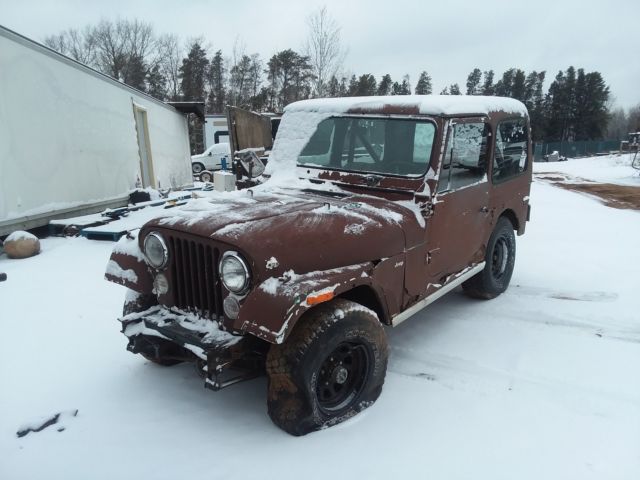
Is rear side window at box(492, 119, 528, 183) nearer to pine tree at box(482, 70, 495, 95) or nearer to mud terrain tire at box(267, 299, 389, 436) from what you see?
mud terrain tire at box(267, 299, 389, 436)

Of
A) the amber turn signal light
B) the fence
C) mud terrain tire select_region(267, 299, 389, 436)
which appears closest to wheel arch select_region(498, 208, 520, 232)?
mud terrain tire select_region(267, 299, 389, 436)

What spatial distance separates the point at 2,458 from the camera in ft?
8.33

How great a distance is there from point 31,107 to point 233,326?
7081 mm

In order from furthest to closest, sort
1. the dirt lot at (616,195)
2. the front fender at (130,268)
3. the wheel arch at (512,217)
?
the dirt lot at (616,195) → the wheel arch at (512,217) → the front fender at (130,268)

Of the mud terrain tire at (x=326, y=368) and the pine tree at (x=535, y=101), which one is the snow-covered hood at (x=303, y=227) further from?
the pine tree at (x=535, y=101)

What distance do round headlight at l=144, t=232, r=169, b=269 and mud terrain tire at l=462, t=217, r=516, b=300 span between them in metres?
3.26

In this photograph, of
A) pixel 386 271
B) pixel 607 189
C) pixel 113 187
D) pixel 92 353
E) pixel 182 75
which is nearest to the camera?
pixel 386 271

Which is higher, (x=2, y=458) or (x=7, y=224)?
(x=7, y=224)

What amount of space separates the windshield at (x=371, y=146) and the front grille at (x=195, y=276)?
1575mm

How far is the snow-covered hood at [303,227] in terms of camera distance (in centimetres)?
258

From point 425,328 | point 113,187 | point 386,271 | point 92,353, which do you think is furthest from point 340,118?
point 113,187

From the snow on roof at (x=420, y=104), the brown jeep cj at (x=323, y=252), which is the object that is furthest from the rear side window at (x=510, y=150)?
the snow on roof at (x=420, y=104)

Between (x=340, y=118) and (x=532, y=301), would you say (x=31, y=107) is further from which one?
(x=532, y=301)

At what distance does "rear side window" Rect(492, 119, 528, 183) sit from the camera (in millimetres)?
4508
